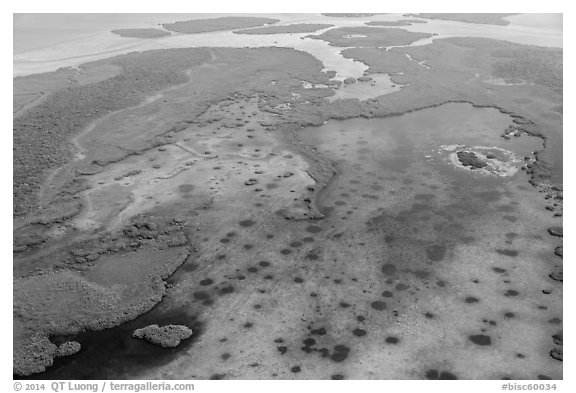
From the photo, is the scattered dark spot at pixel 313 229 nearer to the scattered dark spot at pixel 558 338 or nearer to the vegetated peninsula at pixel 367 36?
the scattered dark spot at pixel 558 338

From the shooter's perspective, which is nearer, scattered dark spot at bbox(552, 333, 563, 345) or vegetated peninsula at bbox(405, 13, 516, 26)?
scattered dark spot at bbox(552, 333, 563, 345)

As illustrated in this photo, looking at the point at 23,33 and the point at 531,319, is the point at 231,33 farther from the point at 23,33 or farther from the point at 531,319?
the point at 531,319

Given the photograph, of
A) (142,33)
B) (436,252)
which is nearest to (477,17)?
(142,33)

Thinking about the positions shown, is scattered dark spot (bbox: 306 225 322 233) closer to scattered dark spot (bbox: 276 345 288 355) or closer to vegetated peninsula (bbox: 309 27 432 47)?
scattered dark spot (bbox: 276 345 288 355)

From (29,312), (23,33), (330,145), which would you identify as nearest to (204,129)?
(330,145)

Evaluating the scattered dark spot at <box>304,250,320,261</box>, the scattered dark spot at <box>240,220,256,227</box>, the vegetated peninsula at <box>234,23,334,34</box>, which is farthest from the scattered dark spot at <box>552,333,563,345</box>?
the vegetated peninsula at <box>234,23,334,34</box>

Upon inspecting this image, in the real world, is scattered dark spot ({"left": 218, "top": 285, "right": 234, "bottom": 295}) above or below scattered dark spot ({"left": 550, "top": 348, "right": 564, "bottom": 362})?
above
